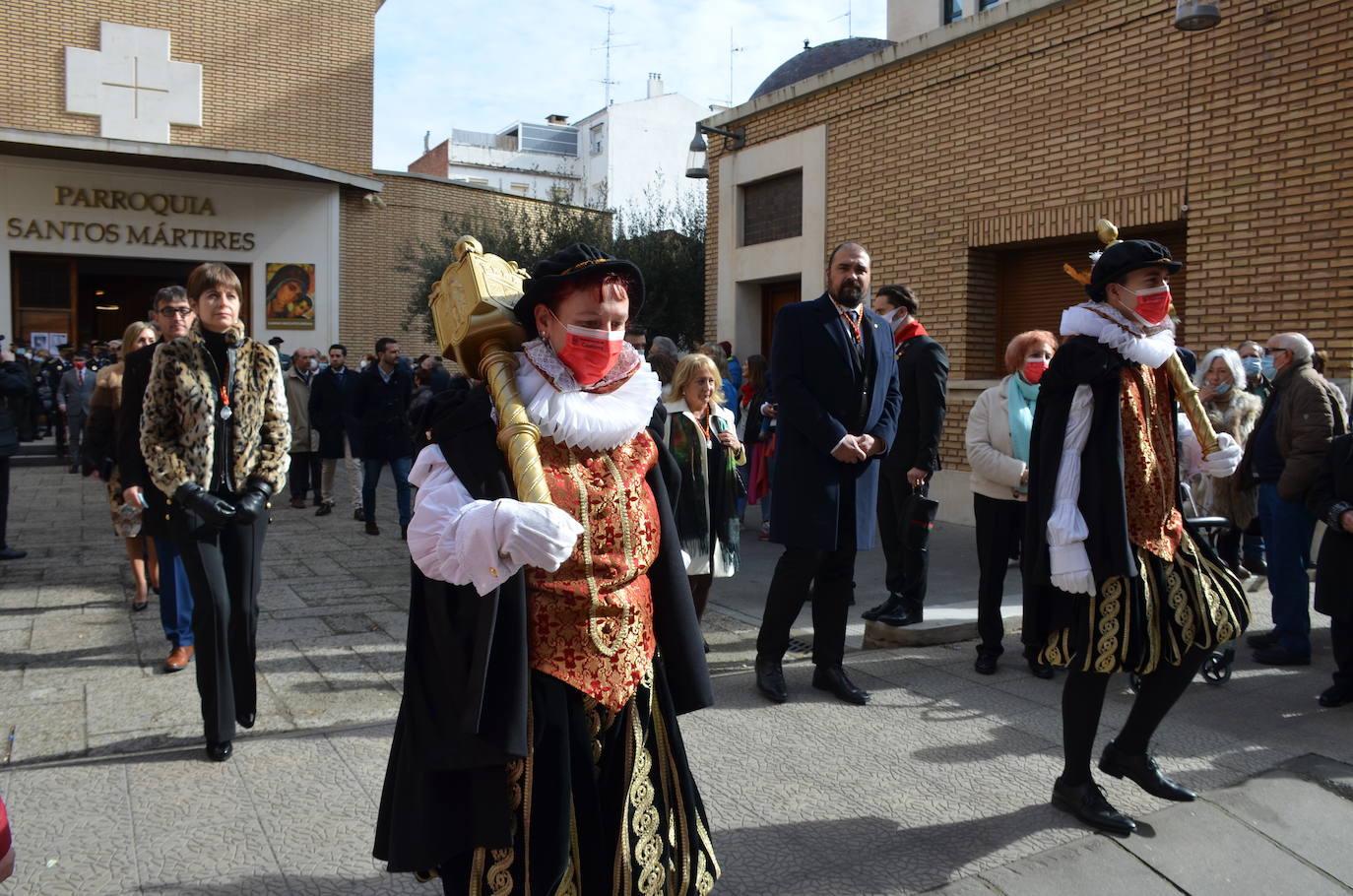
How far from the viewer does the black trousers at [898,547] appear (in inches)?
236

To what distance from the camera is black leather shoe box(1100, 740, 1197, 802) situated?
359 centimetres

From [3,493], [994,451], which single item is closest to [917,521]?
[994,451]

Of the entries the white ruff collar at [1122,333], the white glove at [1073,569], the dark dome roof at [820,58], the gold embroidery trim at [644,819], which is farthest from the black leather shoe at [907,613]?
the dark dome roof at [820,58]

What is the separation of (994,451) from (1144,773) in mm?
2293

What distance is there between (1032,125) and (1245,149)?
224cm

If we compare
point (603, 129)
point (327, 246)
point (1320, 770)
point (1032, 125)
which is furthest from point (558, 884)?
point (603, 129)

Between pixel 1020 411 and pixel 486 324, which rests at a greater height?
pixel 486 324

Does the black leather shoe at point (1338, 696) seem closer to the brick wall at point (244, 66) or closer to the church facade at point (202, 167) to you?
the church facade at point (202, 167)

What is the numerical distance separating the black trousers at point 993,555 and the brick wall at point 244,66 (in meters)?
20.6

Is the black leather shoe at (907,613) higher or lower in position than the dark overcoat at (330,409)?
lower

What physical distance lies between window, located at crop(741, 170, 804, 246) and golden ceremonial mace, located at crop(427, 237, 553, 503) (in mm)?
11608

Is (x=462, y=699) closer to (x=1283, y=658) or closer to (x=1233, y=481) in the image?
(x=1283, y=658)

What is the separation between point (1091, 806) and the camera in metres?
3.51

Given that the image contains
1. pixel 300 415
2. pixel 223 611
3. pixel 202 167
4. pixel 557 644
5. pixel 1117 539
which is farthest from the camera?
pixel 202 167
